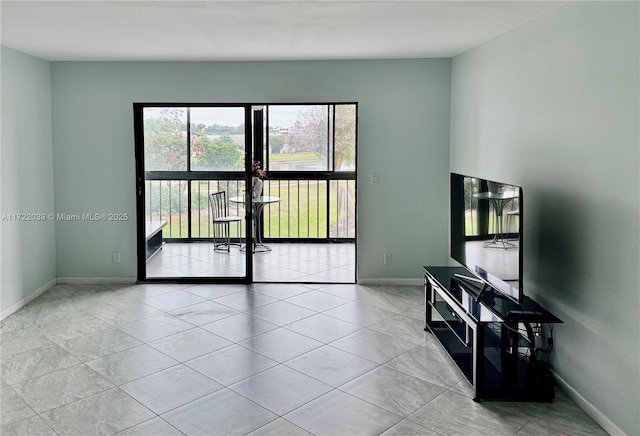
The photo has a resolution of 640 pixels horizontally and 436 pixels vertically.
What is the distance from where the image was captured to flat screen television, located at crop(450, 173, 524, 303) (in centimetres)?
334

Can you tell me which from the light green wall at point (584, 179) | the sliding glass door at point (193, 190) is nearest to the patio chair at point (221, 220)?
the sliding glass door at point (193, 190)

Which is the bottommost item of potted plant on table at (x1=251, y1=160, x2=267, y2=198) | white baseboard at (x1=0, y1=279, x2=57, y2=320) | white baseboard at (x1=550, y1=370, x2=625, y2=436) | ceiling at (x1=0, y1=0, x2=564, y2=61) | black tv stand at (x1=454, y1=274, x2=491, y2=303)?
white baseboard at (x1=550, y1=370, x2=625, y2=436)

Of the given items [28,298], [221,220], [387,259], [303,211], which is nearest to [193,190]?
[221,220]

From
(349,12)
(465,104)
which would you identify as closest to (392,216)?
(465,104)

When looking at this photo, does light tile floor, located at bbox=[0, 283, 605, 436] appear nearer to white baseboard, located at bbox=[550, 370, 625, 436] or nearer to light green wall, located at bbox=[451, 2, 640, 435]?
white baseboard, located at bbox=[550, 370, 625, 436]

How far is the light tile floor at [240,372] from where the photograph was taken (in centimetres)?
300

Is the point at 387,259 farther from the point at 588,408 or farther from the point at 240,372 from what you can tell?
the point at 588,408

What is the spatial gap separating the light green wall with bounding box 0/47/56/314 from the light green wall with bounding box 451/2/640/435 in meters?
4.18

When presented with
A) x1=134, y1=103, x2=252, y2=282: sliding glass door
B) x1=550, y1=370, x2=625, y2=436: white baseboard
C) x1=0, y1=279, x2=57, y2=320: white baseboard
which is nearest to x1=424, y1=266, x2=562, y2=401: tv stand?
x1=550, y1=370, x2=625, y2=436: white baseboard

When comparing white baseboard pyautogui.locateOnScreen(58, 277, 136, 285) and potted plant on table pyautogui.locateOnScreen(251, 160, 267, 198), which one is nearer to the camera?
white baseboard pyautogui.locateOnScreen(58, 277, 136, 285)

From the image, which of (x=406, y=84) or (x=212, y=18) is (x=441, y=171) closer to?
(x=406, y=84)

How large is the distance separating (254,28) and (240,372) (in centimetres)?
244

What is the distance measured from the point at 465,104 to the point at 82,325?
3.91 m

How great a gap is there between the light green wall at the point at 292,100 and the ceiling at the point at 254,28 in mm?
255
